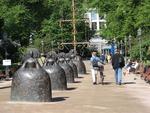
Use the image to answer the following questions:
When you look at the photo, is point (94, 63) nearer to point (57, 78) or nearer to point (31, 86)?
point (57, 78)

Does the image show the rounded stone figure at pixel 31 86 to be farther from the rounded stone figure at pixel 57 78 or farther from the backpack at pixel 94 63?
the backpack at pixel 94 63

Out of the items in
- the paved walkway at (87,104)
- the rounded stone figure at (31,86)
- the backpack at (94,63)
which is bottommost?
the paved walkway at (87,104)

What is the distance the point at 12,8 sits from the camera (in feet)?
256

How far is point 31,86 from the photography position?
691 inches

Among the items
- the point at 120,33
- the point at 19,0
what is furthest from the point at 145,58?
the point at 19,0

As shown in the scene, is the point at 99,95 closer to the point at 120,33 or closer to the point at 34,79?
the point at 34,79

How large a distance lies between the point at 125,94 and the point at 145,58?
24.0 metres

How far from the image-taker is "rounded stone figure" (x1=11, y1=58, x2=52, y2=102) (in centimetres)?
1755

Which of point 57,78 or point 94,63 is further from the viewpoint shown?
point 94,63

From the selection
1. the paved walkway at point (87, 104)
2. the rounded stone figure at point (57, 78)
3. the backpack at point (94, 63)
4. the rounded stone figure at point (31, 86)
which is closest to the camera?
the paved walkway at point (87, 104)

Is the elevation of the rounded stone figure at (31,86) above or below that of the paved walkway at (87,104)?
above

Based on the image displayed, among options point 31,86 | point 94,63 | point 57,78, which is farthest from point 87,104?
point 94,63

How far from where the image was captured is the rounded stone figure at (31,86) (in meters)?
17.5

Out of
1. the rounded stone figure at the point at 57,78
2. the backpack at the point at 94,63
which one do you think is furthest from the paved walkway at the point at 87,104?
the backpack at the point at 94,63
